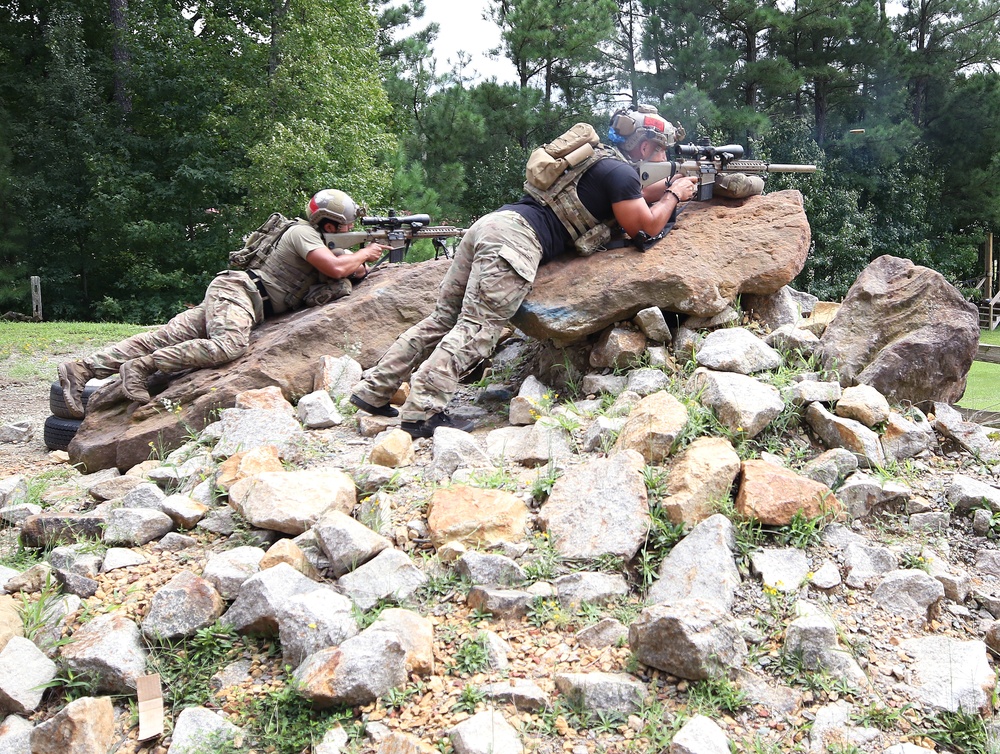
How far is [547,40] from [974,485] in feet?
56.4

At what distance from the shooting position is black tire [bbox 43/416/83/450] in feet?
20.9

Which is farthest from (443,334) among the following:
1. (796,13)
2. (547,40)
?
(796,13)

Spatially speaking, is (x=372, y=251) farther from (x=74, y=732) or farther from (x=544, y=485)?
(x=74, y=732)

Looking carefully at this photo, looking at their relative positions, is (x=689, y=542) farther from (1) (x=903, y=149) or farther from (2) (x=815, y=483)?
(1) (x=903, y=149)

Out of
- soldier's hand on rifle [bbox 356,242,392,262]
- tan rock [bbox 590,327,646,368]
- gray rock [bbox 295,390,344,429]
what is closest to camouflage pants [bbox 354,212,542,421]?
gray rock [bbox 295,390,344,429]

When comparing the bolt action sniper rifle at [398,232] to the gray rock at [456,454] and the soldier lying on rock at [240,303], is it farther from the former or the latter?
the gray rock at [456,454]

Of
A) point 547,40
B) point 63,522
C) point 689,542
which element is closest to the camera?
point 689,542

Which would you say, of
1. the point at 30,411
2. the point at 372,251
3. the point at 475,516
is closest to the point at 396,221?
the point at 372,251

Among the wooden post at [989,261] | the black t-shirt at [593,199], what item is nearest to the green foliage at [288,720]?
the black t-shirt at [593,199]

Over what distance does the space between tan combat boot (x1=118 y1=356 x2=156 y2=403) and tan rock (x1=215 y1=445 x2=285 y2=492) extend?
6.01 feet

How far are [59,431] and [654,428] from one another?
4.86m

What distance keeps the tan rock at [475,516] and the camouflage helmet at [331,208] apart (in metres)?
3.49

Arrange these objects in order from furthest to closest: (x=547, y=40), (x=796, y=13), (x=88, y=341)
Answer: (x=796, y=13)
(x=547, y=40)
(x=88, y=341)

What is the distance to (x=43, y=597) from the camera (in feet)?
11.0
